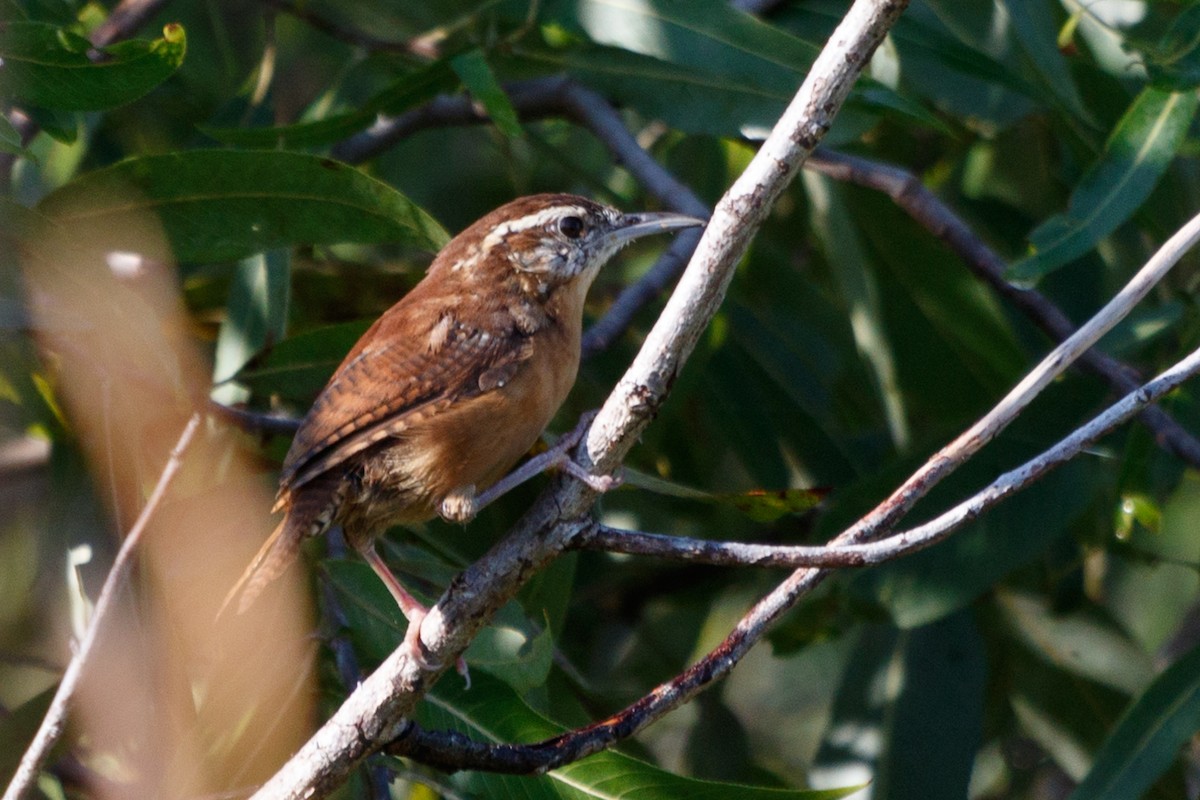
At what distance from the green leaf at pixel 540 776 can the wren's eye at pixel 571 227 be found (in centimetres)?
110

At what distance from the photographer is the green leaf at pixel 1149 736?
10.3 feet

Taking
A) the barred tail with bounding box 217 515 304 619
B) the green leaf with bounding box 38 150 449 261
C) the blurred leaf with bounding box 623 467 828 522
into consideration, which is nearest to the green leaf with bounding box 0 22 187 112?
the green leaf with bounding box 38 150 449 261

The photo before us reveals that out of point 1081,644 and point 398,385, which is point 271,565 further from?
point 1081,644

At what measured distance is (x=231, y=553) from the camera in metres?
3.44

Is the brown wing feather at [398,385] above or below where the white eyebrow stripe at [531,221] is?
below

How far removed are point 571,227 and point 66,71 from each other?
117 centimetres

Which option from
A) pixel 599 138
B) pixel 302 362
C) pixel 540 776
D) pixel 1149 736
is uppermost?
pixel 599 138

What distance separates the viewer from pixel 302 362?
3520mm

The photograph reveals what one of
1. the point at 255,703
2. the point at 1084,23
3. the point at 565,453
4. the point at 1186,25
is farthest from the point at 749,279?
the point at 565,453

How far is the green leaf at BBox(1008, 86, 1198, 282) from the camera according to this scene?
10.5ft

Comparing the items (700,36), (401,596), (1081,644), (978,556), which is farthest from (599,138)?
(1081,644)

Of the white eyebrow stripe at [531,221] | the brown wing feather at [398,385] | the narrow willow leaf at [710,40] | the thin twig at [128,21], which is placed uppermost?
the thin twig at [128,21]

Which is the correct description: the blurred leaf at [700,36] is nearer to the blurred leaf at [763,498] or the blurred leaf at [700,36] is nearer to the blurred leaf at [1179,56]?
the blurred leaf at [1179,56]

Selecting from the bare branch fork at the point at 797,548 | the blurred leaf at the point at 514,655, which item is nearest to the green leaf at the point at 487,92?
the blurred leaf at the point at 514,655
